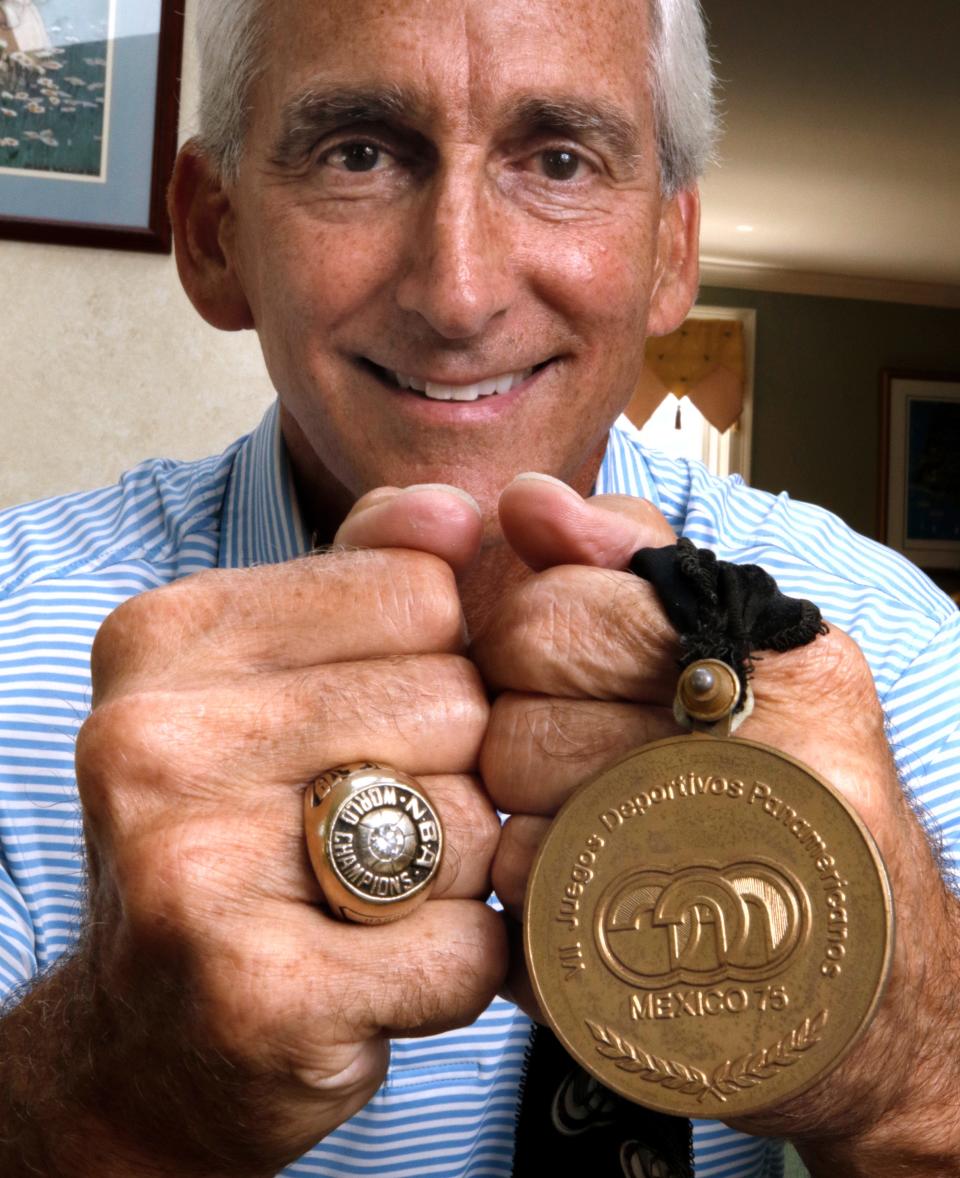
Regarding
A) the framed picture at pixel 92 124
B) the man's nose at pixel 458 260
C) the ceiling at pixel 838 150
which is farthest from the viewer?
the ceiling at pixel 838 150

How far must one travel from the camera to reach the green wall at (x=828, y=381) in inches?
369

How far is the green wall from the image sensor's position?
9383 mm

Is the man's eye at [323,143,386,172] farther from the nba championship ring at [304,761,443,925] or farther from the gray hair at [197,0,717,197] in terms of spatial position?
the nba championship ring at [304,761,443,925]

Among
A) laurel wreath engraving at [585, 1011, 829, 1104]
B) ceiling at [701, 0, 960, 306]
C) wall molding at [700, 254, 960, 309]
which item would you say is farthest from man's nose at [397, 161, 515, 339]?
wall molding at [700, 254, 960, 309]

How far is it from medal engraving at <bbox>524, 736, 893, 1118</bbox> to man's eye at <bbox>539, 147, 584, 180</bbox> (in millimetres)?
561

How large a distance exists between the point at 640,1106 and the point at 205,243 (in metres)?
0.83

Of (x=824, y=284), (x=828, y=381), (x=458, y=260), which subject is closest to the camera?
(x=458, y=260)

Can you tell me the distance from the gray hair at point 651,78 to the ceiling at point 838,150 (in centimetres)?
374

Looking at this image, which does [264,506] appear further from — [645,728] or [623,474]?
[645,728]

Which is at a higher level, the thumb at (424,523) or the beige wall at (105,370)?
the beige wall at (105,370)

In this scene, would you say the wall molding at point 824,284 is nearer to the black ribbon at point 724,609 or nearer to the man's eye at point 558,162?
the man's eye at point 558,162

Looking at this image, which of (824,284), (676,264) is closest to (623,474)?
(676,264)

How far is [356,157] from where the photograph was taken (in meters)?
1.01

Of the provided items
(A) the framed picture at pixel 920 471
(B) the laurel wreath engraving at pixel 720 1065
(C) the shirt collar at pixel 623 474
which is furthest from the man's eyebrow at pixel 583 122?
(A) the framed picture at pixel 920 471
